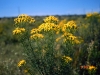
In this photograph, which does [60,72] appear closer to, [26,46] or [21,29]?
[26,46]

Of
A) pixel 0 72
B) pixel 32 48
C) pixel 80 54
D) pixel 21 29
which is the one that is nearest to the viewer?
pixel 21 29

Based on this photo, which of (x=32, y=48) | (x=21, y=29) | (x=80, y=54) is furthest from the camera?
(x=80, y=54)

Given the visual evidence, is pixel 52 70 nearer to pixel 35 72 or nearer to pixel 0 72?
pixel 35 72

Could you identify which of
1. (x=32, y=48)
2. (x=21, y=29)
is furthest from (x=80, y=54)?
(x=21, y=29)

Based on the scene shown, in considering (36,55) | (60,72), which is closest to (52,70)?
(60,72)

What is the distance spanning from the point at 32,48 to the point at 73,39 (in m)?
1.02

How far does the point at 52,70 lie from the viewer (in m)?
4.81

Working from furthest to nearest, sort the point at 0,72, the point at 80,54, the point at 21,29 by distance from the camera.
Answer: the point at 80,54
the point at 0,72
the point at 21,29

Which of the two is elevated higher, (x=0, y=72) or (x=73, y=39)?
(x=73, y=39)

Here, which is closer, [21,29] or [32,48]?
[21,29]

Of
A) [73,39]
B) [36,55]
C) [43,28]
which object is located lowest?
[36,55]

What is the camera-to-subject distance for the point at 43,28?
14.6 feet

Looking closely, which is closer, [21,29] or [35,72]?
[21,29]

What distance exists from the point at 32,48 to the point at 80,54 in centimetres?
288
